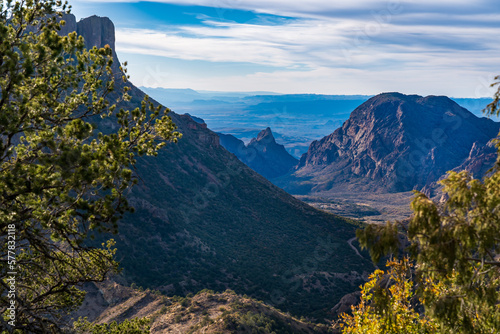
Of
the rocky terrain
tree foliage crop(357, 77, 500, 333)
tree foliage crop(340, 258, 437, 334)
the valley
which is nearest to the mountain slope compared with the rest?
the valley

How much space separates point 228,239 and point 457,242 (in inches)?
2176

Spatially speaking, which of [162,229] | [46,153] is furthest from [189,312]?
[162,229]

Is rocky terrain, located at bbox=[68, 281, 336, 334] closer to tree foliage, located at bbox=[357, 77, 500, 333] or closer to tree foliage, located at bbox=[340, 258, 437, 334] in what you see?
tree foliage, located at bbox=[340, 258, 437, 334]

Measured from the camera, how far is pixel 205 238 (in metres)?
59.3

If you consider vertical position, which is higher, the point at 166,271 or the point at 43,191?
the point at 43,191

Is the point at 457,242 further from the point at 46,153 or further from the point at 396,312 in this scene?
the point at 46,153

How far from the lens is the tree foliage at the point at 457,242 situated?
7809 millimetres

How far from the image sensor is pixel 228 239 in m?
61.4

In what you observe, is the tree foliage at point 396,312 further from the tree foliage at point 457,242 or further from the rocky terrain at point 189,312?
the rocky terrain at point 189,312

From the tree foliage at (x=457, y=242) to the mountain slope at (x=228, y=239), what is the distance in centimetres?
3171

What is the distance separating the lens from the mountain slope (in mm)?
47500

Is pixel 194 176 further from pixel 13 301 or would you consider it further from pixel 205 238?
pixel 13 301

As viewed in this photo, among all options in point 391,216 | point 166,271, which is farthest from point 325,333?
point 391,216

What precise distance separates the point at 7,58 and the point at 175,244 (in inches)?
1967
